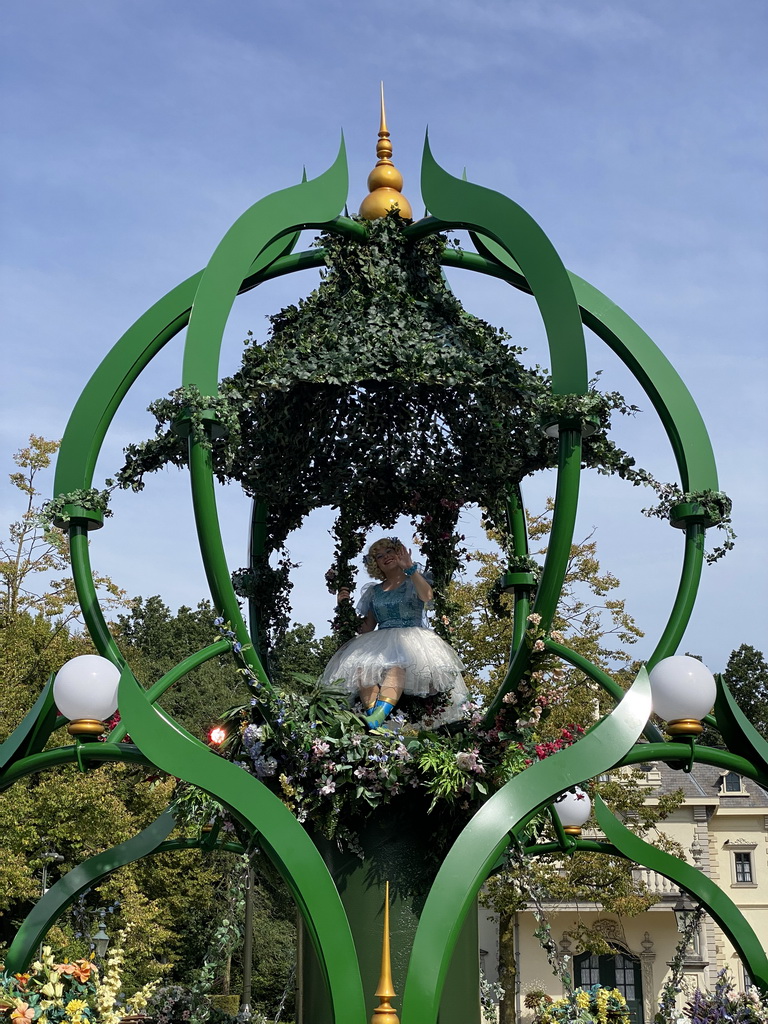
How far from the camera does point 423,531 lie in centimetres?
838

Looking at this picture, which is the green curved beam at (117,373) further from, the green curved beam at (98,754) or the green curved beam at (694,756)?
the green curved beam at (694,756)

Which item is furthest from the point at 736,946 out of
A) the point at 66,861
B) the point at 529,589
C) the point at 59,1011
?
the point at 66,861

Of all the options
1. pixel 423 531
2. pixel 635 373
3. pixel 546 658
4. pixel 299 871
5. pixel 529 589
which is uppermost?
pixel 635 373

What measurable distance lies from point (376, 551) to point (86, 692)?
253 centimetres

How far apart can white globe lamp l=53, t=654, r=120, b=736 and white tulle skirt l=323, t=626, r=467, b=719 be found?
1.53 meters

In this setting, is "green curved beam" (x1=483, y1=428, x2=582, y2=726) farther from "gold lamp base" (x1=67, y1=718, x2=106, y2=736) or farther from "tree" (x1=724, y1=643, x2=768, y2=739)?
"tree" (x1=724, y1=643, x2=768, y2=739)

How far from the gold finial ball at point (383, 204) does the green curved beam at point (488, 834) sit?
3.57 m

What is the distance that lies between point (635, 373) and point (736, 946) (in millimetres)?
3490

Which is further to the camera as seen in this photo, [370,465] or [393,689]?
[370,465]

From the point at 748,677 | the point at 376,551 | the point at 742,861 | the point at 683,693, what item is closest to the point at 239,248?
the point at 376,551

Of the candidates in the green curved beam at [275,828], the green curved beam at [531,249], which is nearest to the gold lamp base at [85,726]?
the green curved beam at [275,828]

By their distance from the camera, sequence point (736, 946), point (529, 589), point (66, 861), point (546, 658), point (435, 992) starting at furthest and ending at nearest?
point (66, 861) < point (529, 589) < point (736, 946) < point (546, 658) < point (435, 992)

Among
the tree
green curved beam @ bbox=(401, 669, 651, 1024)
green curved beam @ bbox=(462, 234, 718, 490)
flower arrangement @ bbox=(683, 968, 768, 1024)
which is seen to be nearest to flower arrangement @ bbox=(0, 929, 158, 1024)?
green curved beam @ bbox=(401, 669, 651, 1024)

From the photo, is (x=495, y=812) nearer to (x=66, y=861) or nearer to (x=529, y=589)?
(x=529, y=589)
